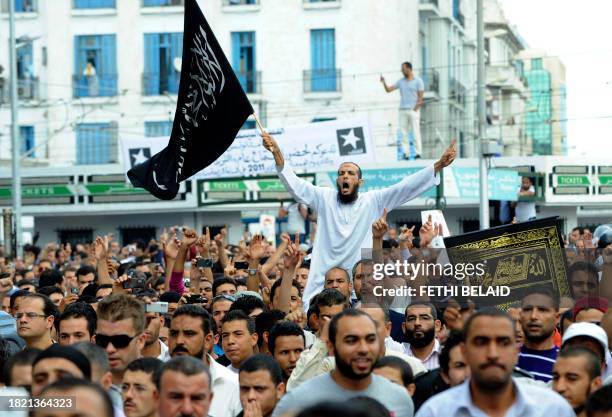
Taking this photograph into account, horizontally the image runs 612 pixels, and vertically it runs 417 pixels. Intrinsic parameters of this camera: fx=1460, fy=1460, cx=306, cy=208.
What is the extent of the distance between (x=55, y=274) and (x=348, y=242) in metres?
5.33

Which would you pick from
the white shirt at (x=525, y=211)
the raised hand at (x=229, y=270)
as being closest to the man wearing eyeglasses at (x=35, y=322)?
the raised hand at (x=229, y=270)

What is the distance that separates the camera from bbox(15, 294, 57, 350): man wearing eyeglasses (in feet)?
33.3

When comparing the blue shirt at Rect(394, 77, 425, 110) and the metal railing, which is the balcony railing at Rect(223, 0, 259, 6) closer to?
the metal railing

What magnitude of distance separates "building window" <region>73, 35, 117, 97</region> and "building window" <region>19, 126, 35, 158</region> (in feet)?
6.37

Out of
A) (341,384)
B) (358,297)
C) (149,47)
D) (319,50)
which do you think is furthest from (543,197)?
(341,384)

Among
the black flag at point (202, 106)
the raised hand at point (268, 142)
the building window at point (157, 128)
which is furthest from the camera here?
the building window at point (157, 128)

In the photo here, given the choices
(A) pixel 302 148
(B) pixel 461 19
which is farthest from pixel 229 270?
(B) pixel 461 19

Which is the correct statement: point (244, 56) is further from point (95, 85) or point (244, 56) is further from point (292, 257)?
point (292, 257)

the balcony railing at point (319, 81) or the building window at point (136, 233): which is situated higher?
the balcony railing at point (319, 81)

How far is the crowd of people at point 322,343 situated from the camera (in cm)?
638

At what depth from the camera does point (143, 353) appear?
32.7 ft

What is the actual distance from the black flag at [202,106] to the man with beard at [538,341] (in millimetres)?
4748

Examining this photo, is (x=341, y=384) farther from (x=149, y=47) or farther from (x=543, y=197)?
(x=149, y=47)

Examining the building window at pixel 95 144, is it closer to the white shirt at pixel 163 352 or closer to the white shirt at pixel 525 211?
the white shirt at pixel 525 211
